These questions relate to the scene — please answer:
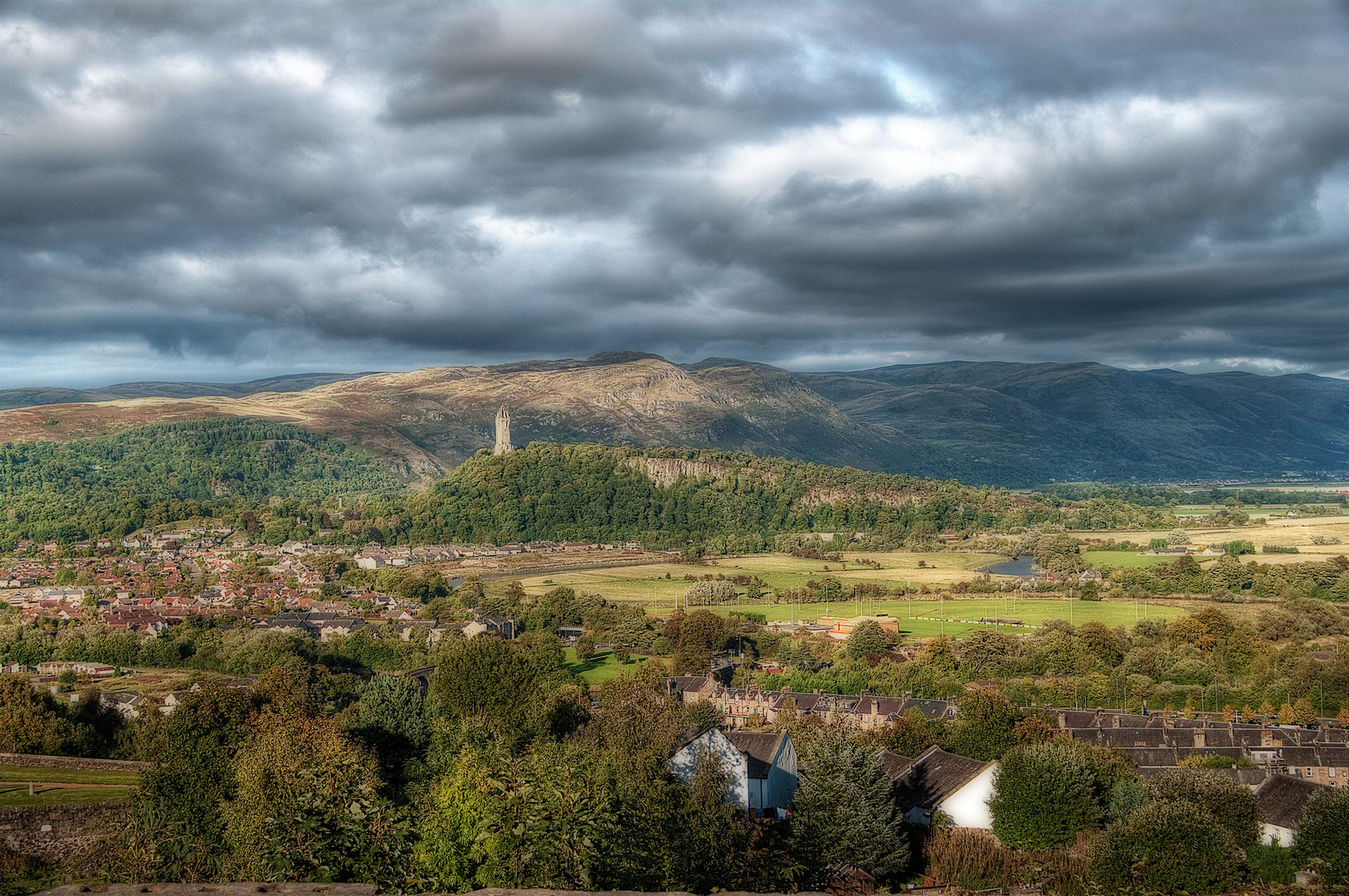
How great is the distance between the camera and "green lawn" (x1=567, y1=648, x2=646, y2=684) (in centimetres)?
6306

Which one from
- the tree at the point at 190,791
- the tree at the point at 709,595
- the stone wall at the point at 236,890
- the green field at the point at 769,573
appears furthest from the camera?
the green field at the point at 769,573

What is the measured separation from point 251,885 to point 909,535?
14450 cm

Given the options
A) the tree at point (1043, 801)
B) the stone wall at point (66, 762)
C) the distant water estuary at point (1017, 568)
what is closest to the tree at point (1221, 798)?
the tree at point (1043, 801)

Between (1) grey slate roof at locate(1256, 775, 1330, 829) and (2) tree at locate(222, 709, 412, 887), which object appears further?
(1) grey slate roof at locate(1256, 775, 1330, 829)

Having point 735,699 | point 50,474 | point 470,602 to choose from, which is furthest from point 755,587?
point 50,474

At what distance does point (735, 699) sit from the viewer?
177ft

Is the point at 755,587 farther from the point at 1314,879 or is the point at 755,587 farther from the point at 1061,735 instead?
the point at 1314,879

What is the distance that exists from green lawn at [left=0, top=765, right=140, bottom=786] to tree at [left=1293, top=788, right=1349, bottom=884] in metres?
33.1

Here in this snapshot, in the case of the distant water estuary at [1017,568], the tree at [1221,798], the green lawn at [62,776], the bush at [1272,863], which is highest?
the green lawn at [62,776]

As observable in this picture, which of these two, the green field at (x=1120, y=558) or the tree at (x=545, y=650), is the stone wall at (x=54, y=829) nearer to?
the tree at (x=545, y=650)

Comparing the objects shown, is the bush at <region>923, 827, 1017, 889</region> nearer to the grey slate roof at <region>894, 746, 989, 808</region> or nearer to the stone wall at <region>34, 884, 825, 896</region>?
the grey slate roof at <region>894, 746, 989, 808</region>

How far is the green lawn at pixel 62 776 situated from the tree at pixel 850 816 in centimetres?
2017

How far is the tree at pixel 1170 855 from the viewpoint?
23.8 m

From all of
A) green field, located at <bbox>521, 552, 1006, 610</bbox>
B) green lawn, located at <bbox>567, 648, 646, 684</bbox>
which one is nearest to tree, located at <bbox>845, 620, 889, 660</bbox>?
green lawn, located at <bbox>567, 648, 646, 684</bbox>
